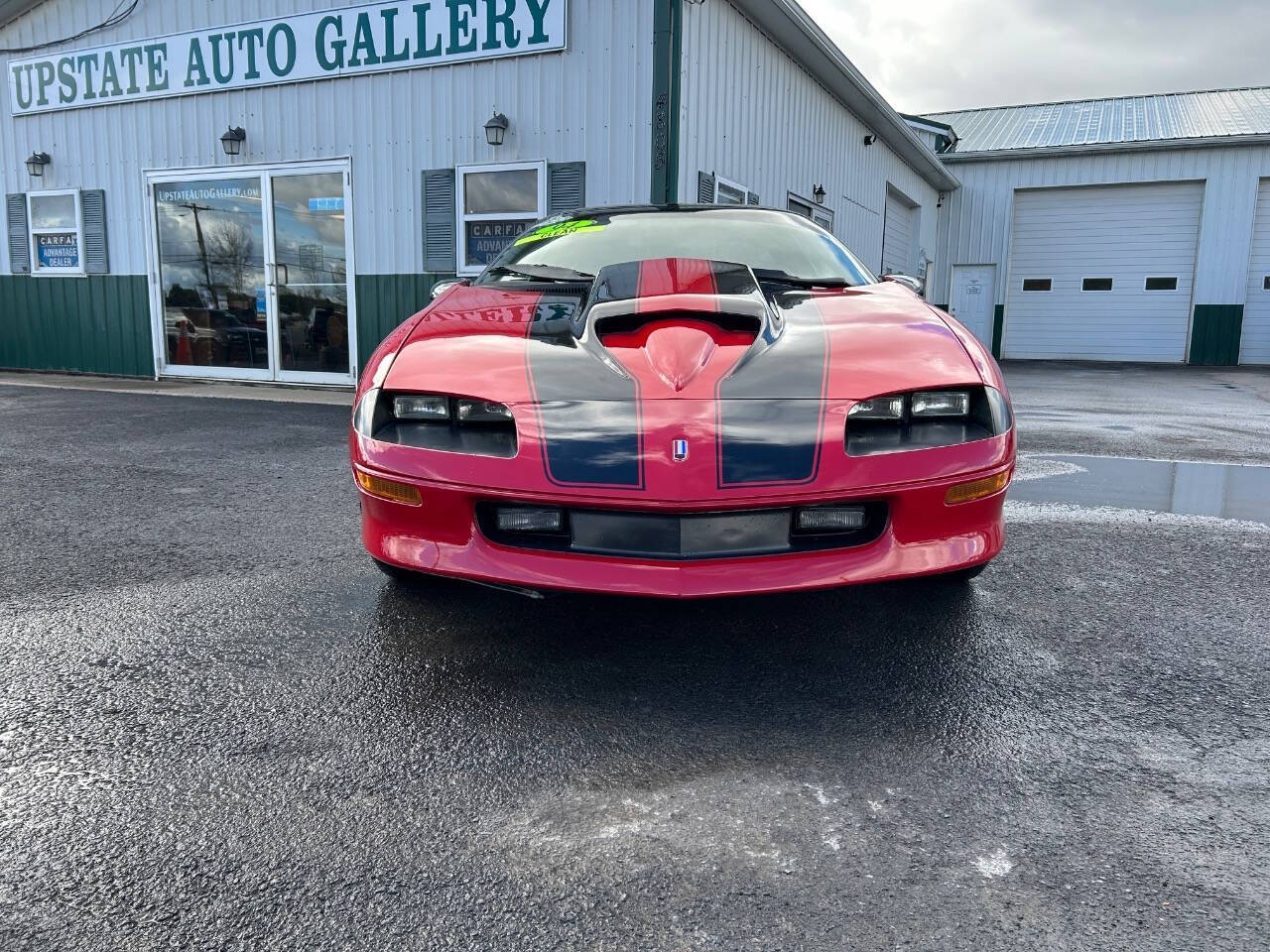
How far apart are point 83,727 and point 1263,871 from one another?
2.19 metres

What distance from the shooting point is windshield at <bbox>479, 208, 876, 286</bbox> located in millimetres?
3123

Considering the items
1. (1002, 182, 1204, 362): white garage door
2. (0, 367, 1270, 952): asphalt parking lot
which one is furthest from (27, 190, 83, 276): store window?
(1002, 182, 1204, 362): white garage door

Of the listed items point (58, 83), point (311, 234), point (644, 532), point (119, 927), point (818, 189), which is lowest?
point (119, 927)

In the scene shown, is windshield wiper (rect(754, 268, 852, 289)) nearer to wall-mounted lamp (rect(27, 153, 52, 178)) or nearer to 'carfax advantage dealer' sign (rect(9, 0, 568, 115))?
'carfax advantage dealer' sign (rect(9, 0, 568, 115))

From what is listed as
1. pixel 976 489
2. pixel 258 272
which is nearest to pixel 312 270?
pixel 258 272

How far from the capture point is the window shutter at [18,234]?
35.1ft

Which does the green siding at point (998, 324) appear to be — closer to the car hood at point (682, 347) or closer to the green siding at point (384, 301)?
the green siding at point (384, 301)

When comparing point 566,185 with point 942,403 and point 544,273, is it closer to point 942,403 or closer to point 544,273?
point 544,273

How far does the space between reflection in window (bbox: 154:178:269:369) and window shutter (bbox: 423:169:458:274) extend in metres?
2.07

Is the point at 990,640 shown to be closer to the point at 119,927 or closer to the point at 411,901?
the point at 411,901

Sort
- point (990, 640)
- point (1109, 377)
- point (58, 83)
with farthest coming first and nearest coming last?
point (1109, 377), point (58, 83), point (990, 640)

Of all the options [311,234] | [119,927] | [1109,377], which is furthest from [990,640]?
[1109,377]

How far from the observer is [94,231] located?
1023cm

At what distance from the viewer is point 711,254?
318cm
